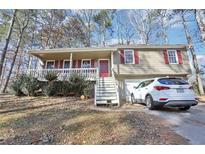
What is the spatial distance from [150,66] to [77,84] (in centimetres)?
648

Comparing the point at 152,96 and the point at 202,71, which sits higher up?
the point at 202,71

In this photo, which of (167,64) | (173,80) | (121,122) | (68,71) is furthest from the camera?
(167,64)

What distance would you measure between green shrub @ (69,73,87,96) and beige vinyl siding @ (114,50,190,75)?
11.9 feet

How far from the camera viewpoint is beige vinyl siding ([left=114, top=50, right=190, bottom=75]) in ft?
44.8

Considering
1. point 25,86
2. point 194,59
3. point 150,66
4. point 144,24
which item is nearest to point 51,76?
point 25,86

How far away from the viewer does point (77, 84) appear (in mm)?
10867

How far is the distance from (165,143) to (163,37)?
790 inches

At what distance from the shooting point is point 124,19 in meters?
25.4

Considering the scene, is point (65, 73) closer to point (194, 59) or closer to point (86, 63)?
point (86, 63)

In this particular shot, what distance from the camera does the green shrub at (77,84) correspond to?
429 inches

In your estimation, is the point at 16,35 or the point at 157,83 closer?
the point at 157,83

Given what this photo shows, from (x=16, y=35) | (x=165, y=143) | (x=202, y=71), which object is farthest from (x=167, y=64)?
(x=16, y=35)

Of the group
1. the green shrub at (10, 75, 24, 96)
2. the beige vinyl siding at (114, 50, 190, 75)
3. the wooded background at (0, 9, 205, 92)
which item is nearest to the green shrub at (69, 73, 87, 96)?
the green shrub at (10, 75, 24, 96)

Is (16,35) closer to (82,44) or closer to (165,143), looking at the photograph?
(82,44)
